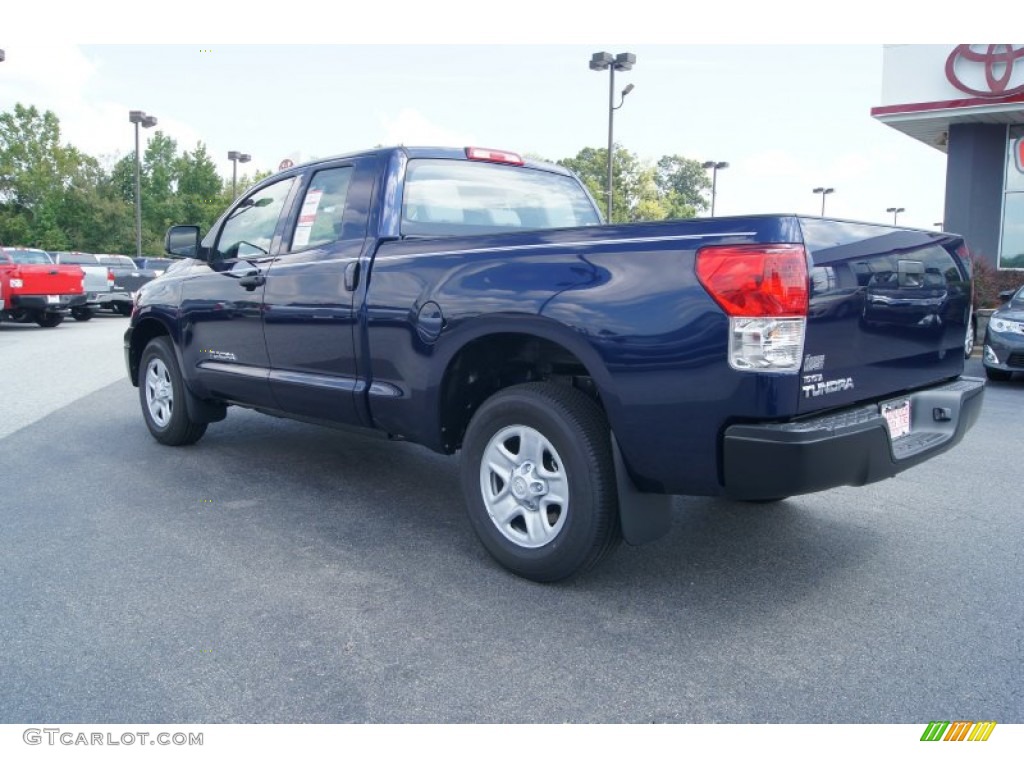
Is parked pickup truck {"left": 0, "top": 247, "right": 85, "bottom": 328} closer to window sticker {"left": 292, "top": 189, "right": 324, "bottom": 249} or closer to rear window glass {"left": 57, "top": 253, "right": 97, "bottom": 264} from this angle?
rear window glass {"left": 57, "top": 253, "right": 97, "bottom": 264}

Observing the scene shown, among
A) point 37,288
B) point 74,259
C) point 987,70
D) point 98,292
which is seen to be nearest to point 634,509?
point 37,288

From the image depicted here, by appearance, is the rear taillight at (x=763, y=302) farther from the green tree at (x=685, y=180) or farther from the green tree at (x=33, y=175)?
the green tree at (x=33, y=175)

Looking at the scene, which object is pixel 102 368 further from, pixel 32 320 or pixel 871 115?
pixel 871 115

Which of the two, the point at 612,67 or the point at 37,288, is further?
the point at 612,67

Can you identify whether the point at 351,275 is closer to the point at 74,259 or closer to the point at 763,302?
the point at 763,302

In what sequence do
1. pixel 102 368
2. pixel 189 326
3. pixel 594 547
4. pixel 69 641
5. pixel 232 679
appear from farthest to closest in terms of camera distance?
pixel 102 368, pixel 189 326, pixel 594 547, pixel 69 641, pixel 232 679

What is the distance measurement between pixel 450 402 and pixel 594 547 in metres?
1.02

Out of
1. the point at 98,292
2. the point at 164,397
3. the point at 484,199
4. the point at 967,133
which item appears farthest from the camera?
the point at 98,292

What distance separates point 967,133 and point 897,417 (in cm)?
1739

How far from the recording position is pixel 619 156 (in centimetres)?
4156

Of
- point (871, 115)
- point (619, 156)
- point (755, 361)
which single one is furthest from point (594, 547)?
point (619, 156)

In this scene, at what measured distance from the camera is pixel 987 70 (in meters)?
16.6

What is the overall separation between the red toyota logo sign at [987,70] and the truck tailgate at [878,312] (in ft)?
50.4

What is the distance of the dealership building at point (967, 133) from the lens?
672 inches
